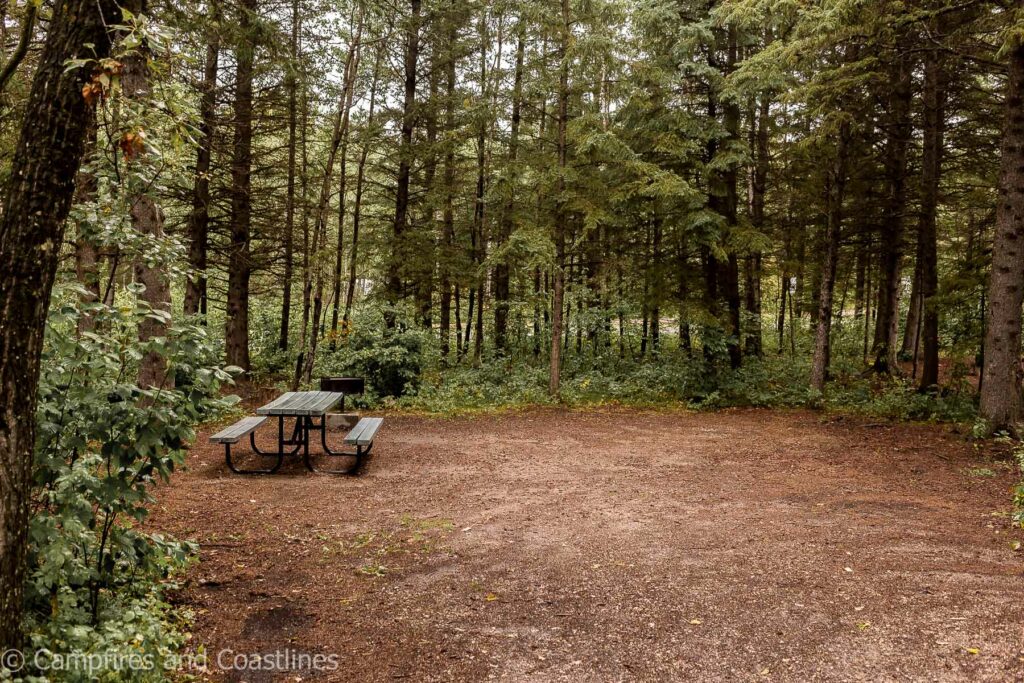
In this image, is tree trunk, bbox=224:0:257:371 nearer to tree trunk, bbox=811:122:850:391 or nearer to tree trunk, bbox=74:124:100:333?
tree trunk, bbox=74:124:100:333

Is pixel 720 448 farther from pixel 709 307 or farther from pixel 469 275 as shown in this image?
pixel 469 275

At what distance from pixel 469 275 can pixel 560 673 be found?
11734 millimetres

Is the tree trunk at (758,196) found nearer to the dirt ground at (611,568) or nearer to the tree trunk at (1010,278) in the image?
the tree trunk at (1010,278)

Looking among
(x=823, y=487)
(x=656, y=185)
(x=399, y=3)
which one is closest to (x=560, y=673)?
(x=823, y=487)

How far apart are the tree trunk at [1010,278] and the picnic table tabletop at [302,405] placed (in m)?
9.79

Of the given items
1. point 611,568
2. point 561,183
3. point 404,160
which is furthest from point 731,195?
point 611,568

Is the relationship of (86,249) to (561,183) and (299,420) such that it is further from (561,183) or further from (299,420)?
(561,183)

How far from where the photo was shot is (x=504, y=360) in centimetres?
1617

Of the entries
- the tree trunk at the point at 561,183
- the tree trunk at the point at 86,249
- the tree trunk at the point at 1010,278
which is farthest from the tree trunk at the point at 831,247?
the tree trunk at the point at 86,249

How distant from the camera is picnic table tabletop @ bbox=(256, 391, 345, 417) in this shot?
7492 millimetres

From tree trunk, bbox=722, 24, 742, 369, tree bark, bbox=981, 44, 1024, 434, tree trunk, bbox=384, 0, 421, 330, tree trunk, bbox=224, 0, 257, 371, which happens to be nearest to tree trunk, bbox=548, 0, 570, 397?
tree trunk, bbox=722, 24, 742, 369
